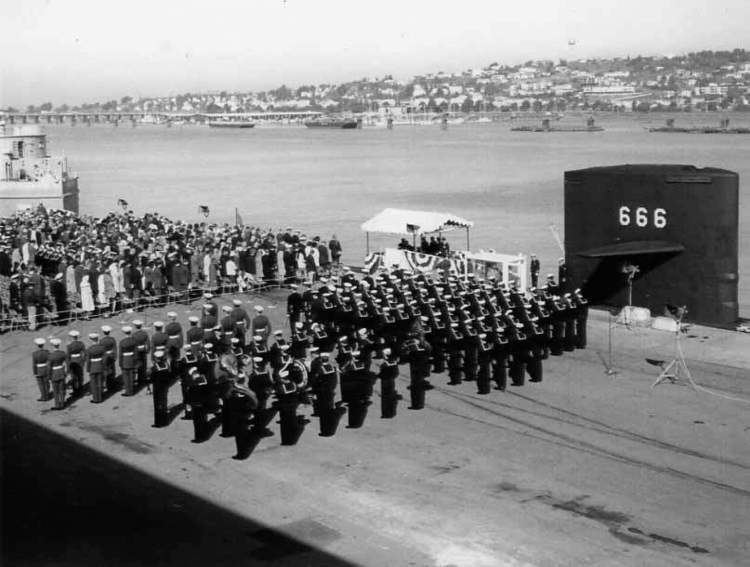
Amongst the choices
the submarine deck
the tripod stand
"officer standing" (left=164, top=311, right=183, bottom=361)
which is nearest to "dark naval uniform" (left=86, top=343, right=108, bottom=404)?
the submarine deck

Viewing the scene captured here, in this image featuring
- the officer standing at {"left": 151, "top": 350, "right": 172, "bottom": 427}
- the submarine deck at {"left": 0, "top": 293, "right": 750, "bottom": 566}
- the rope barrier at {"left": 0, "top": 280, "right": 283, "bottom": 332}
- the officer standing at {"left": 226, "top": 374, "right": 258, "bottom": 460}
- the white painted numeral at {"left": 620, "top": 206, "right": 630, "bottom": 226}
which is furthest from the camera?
the rope barrier at {"left": 0, "top": 280, "right": 283, "bottom": 332}

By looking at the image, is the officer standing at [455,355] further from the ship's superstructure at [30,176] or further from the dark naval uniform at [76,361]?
the ship's superstructure at [30,176]

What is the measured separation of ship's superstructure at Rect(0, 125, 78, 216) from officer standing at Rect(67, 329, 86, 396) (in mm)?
24157

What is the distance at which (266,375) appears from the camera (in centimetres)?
1184

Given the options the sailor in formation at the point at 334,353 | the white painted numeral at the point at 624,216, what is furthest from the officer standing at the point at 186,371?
the white painted numeral at the point at 624,216

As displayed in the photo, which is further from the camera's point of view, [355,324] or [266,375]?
[355,324]

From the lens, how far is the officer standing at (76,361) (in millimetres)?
13711

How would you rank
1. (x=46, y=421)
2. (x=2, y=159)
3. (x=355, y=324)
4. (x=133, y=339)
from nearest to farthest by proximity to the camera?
(x=46, y=421)
(x=133, y=339)
(x=355, y=324)
(x=2, y=159)

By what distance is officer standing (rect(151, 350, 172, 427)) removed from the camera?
12.1 meters

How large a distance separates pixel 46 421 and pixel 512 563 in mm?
7110

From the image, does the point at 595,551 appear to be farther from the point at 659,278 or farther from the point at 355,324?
the point at 659,278

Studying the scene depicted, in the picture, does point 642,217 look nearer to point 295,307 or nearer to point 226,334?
point 295,307

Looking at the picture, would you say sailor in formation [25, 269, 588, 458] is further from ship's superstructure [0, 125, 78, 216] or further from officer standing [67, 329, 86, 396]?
ship's superstructure [0, 125, 78, 216]

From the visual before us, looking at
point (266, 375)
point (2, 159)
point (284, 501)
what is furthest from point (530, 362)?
point (2, 159)
